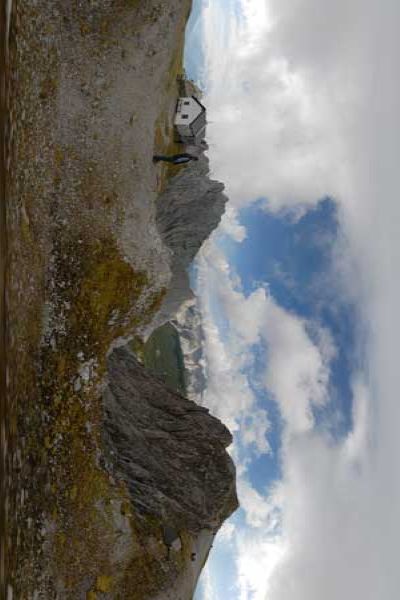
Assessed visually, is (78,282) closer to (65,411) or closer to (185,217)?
(65,411)

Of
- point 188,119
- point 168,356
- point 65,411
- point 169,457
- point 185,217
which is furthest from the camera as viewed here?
point 168,356

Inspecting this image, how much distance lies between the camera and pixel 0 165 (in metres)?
21.0

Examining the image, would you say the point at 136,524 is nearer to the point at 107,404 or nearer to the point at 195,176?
the point at 107,404

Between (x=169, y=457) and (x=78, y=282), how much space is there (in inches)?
502

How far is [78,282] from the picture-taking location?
27.6m

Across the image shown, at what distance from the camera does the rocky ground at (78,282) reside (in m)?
22.5

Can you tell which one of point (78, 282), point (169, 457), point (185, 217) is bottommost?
point (169, 457)

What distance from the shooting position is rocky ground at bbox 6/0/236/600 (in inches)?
886

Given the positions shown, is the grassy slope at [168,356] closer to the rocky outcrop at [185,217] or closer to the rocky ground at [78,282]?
the rocky outcrop at [185,217]

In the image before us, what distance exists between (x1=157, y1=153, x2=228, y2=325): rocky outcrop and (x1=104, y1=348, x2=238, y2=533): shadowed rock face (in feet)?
36.2

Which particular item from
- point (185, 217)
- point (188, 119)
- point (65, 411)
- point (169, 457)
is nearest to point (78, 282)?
point (65, 411)

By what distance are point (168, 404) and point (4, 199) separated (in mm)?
19575

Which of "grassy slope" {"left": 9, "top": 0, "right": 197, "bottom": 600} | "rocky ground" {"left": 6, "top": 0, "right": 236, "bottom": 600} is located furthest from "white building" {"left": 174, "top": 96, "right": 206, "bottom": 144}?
"grassy slope" {"left": 9, "top": 0, "right": 197, "bottom": 600}

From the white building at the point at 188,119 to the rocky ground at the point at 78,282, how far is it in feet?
33.3
